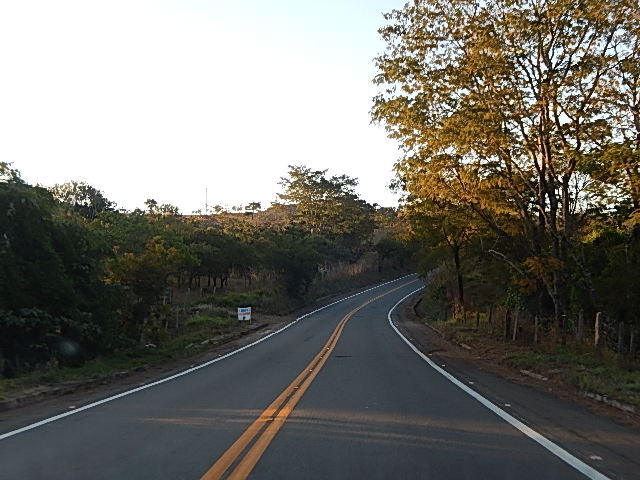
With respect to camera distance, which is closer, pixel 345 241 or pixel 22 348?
pixel 22 348

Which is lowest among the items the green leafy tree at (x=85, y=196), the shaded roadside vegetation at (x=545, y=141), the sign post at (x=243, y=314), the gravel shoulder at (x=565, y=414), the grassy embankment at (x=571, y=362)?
the gravel shoulder at (x=565, y=414)

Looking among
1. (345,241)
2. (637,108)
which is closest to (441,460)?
(637,108)

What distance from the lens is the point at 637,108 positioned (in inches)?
704

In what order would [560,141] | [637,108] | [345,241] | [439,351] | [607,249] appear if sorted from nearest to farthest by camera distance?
1. [637,108]
2. [560,141]
3. [607,249]
4. [439,351]
5. [345,241]

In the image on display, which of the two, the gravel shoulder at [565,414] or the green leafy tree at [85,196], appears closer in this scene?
the gravel shoulder at [565,414]

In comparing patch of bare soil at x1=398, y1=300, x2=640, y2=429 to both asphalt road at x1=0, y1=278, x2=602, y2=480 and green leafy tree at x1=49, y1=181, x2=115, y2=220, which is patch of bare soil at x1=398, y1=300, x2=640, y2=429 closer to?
asphalt road at x1=0, y1=278, x2=602, y2=480

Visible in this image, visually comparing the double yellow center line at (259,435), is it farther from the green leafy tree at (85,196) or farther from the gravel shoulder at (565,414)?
the green leafy tree at (85,196)

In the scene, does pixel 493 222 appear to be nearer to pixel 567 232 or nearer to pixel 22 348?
pixel 567 232

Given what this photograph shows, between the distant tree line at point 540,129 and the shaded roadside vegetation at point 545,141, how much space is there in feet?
0.13

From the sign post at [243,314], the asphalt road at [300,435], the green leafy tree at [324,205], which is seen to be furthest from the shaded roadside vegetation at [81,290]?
the green leafy tree at [324,205]

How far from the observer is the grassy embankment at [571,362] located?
12.4 m

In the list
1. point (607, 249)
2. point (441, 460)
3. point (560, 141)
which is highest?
point (560, 141)

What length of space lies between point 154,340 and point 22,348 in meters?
7.59

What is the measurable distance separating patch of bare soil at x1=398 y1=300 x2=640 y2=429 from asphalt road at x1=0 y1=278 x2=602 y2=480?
1.88 meters
